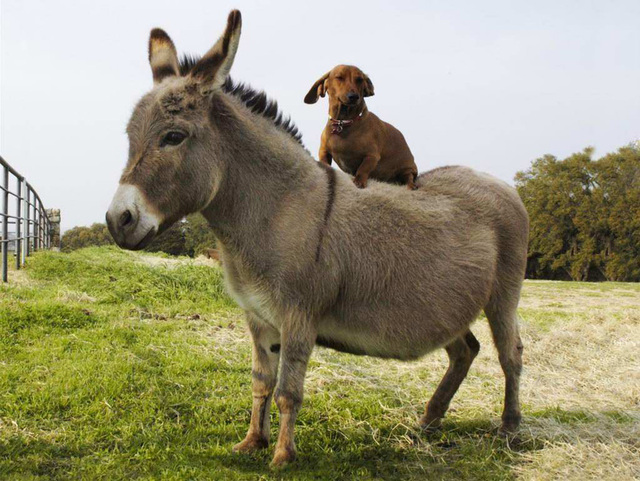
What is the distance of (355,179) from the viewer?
3766 mm

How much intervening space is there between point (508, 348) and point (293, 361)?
6.94 feet

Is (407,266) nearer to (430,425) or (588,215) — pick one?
(430,425)

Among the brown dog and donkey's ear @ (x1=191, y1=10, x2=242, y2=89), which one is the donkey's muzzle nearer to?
donkey's ear @ (x1=191, y1=10, x2=242, y2=89)

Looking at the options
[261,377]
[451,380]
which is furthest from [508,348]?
[261,377]

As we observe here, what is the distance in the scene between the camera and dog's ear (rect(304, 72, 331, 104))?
387 centimetres

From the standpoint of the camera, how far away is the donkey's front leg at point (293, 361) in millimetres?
3229

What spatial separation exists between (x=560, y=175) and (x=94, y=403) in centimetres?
3862

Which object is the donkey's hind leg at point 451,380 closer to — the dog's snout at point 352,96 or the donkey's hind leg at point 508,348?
the donkey's hind leg at point 508,348

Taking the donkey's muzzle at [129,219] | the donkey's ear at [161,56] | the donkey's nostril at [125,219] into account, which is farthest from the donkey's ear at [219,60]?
the donkey's nostril at [125,219]

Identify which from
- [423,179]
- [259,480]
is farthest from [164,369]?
[423,179]

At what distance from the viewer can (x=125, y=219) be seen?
2.81 metres

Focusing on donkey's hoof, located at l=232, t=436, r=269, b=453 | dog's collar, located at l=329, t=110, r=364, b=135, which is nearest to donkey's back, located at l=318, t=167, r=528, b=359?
dog's collar, located at l=329, t=110, r=364, b=135

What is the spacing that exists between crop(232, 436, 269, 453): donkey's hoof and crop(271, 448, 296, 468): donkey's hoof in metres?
0.36

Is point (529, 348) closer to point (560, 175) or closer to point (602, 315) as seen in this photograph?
point (602, 315)
